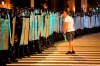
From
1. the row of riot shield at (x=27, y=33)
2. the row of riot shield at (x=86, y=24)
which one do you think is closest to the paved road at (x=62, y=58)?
the row of riot shield at (x=27, y=33)

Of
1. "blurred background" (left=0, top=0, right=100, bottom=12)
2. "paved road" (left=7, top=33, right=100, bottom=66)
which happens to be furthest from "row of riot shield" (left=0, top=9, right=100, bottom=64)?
"blurred background" (left=0, top=0, right=100, bottom=12)

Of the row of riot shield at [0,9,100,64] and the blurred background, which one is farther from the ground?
the blurred background

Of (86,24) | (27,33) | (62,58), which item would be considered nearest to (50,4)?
(86,24)

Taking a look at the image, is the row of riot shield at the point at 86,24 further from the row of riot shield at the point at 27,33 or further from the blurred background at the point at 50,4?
the row of riot shield at the point at 27,33

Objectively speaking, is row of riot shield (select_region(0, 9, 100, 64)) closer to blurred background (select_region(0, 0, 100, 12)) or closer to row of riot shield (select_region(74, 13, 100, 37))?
blurred background (select_region(0, 0, 100, 12))

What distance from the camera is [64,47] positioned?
19.6 meters

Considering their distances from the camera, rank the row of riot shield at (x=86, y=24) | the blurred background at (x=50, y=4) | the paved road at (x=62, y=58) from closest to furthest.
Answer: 1. the paved road at (x=62, y=58)
2. the row of riot shield at (x=86, y=24)
3. the blurred background at (x=50, y=4)

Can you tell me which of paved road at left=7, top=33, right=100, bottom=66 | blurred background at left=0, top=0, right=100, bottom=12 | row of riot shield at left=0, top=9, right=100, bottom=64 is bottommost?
paved road at left=7, top=33, right=100, bottom=66

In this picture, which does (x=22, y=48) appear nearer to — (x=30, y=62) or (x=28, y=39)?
(x=28, y=39)

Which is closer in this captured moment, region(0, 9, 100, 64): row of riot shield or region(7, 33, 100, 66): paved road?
region(0, 9, 100, 64): row of riot shield

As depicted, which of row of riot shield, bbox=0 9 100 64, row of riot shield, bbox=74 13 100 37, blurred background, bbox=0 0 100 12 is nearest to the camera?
row of riot shield, bbox=0 9 100 64

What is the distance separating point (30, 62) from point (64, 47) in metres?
5.27

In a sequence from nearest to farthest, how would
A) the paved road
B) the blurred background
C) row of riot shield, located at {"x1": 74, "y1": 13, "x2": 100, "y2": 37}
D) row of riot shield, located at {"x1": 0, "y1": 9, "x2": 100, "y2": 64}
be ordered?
row of riot shield, located at {"x1": 0, "y1": 9, "x2": 100, "y2": 64}, the paved road, row of riot shield, located at {"x1": 74, "y1": 13, "x2": 100, "y2": 37}, the blurred background

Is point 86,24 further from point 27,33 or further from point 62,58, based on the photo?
point 27,33
